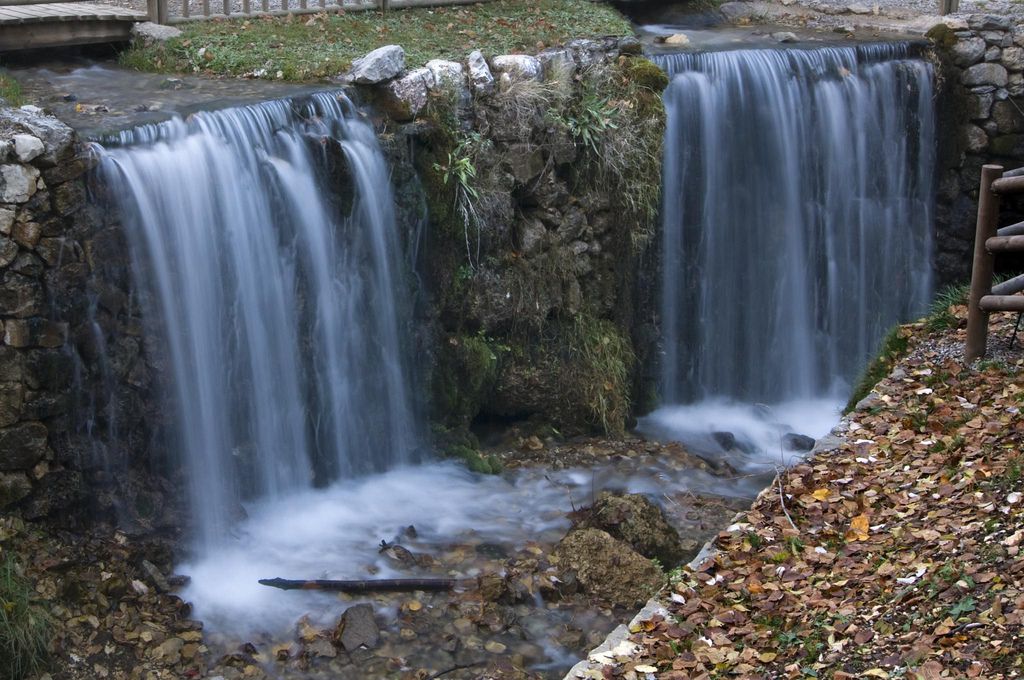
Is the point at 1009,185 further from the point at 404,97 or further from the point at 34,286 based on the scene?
the point at 34,286

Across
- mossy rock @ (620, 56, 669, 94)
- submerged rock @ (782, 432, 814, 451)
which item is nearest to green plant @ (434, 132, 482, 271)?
mossy rock @ (620, 56, 669, 94)

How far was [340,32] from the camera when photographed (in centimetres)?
1136

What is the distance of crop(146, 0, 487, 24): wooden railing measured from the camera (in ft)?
35.5

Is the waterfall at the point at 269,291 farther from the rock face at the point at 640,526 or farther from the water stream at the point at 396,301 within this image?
the rock face at the point at 640,526

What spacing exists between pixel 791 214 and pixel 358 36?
461 centimetres

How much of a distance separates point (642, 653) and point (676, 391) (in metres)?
6.43

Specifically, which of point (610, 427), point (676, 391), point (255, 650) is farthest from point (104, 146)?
point (676, 391)

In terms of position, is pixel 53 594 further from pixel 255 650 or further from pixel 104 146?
pixel 104 146

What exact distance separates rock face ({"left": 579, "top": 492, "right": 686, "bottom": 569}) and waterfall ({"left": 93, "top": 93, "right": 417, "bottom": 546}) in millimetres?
2094

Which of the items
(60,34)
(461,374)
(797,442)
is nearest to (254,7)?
(60,34)

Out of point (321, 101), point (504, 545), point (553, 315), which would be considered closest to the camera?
point (504, 545)

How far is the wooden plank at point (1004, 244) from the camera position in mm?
6273

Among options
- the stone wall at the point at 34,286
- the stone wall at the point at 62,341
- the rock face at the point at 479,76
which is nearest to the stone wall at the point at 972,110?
the rock face at the point at 479,76

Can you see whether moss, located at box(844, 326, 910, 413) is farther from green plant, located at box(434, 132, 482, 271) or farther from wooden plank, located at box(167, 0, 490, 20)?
A: wooden plank, located at box(167, 0, 490, 20)
